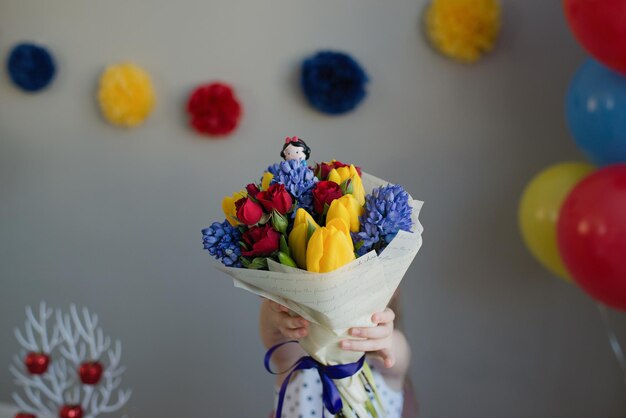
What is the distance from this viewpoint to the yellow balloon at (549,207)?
109 cm

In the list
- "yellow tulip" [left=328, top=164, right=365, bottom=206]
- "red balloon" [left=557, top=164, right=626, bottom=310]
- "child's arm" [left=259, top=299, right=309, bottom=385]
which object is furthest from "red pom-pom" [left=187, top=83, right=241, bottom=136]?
"red balloon" [left=557, top=164, right=626, bottom=310]

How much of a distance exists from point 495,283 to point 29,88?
1497 mm

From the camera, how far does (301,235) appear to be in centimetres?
91

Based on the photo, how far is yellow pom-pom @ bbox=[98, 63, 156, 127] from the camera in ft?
5.92

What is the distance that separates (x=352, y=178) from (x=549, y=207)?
1.23 feet

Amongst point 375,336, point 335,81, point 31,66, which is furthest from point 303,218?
point 31,66

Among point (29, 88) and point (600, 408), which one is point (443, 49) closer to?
point (600, 408)

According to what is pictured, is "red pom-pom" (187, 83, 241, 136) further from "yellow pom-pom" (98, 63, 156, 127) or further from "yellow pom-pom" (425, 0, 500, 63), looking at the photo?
"yellow pom-pom" (425, 0, 500, 63)

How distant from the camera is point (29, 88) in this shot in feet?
6.35

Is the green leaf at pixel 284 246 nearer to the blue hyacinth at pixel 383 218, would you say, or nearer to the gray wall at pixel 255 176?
the blue hyacinth at pixel 383 218

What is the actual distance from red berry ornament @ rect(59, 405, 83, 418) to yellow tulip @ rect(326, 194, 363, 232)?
2.05 feet

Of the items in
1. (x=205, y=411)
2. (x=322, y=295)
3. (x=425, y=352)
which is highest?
(x=322, y=295)

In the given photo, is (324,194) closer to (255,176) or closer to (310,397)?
(310,397)

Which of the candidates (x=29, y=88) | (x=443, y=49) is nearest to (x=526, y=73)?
(x=443, y=49)
